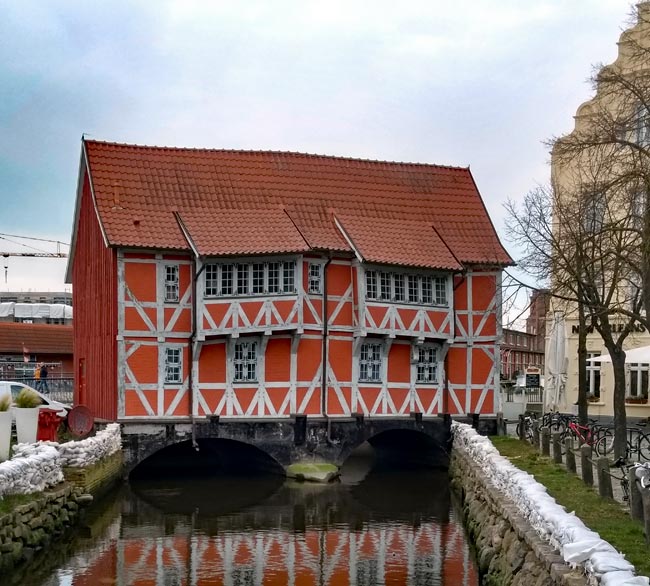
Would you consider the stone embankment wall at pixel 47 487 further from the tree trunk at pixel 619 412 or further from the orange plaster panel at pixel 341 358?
the tree trunk at pixel 619 412

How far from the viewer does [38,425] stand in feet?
75.8

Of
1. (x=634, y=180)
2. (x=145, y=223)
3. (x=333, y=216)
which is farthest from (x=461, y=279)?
(x=634, y=180)

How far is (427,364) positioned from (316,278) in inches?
162

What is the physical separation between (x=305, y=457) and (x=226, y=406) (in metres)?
2.40

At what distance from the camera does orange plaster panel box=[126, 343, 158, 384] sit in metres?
26.6

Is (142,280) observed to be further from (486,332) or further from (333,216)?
(486,332)

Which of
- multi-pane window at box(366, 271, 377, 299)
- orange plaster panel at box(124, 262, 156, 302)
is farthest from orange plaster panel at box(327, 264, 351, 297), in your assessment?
orange plaster panel at box(124, 262, 156, 302)

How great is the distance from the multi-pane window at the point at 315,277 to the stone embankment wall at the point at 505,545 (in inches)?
317

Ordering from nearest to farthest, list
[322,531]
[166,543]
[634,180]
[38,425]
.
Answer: [634,180]
[166,543]
[322,531]
[38,425]

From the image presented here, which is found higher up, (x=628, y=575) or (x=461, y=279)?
(x=461, y=279)

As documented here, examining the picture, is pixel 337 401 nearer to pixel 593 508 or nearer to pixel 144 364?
pixel 144 364

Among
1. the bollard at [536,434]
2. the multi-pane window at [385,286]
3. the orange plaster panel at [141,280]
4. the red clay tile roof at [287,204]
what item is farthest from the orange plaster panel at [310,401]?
the bollard at [536,434]

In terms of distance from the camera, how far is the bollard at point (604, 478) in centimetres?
1510

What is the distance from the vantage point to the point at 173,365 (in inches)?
1065
